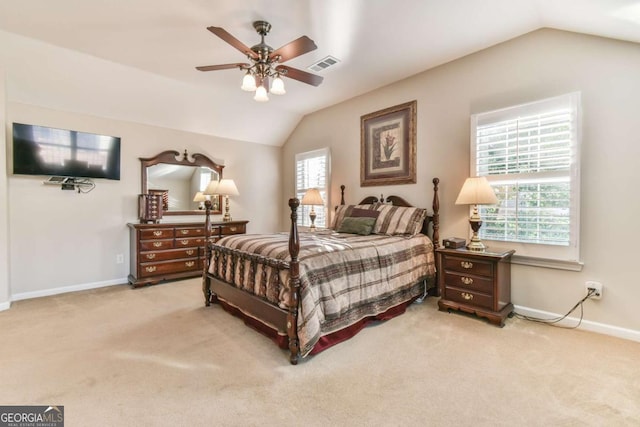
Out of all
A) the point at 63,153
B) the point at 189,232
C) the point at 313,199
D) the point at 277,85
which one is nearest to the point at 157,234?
the point at 189,232

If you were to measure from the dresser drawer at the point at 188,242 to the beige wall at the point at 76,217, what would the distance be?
24.7 inches

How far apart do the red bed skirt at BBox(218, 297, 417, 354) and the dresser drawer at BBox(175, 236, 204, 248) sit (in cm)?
158

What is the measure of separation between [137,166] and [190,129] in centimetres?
105

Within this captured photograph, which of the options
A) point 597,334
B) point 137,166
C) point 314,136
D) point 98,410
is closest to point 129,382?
point 98,410

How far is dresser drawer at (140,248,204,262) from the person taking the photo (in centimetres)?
407

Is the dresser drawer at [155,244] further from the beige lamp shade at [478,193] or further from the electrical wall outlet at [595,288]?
the electrical wall outlet at [595,288]

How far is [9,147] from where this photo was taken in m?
3.47

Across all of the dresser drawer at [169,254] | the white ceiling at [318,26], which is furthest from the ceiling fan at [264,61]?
the dresser drawer at [169,254]

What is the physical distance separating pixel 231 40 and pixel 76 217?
3415 mm

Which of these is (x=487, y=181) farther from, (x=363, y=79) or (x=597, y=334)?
(x=363, y=79)

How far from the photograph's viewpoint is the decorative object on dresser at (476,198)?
2.85 meters

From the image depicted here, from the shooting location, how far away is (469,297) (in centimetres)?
292

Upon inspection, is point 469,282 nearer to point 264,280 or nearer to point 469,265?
point 469,265

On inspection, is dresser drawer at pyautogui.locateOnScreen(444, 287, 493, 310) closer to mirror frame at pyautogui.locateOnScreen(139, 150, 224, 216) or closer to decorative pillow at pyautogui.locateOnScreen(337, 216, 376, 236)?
decorative pillow at pyautogui.locateOnScreen(337, 216, 376, 236)
